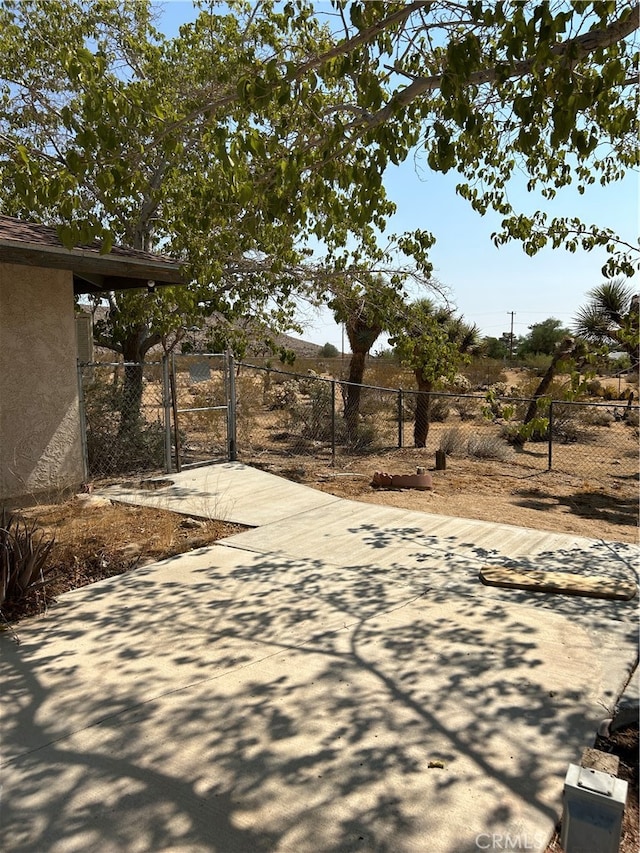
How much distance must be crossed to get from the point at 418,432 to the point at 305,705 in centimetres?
1194

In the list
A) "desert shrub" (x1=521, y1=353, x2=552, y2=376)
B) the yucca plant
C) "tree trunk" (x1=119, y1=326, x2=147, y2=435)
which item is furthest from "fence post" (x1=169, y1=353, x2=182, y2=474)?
"desert shrub" (x1=521, y1=353, x2=552, y2=376)

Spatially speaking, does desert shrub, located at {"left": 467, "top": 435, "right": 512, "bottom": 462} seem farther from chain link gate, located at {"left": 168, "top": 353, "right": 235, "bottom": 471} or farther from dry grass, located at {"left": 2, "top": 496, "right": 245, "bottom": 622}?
dry grass, located at {"left": 2, "top": 496, "right": 245, "bottom": 622}

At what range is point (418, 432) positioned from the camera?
15.4 metres

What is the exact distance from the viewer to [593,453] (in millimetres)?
16375

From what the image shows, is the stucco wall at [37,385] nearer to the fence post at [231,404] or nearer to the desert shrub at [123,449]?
the desert shrub at [123,449]

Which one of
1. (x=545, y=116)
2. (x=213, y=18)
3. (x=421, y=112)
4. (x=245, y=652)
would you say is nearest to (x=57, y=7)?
(x=213, y=18)

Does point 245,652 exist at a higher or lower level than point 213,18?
lower

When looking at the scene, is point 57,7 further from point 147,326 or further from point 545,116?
point 545,116

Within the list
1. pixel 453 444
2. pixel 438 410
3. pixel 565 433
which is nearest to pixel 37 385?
pixel 453 444

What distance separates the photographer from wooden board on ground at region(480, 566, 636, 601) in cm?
544

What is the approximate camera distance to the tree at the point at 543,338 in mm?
A: 44594

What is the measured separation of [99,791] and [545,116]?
681cm

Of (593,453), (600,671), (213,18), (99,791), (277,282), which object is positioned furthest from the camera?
(593,453)

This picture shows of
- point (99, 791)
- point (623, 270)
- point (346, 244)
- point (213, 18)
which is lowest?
point (99, 791)
